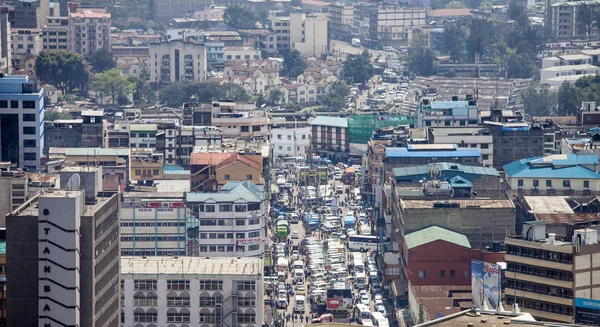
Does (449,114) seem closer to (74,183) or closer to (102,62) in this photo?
(102,62)

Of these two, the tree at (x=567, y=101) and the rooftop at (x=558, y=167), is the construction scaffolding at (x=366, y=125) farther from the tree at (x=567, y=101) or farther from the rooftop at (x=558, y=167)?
the rooftop at (x=558, y=167)

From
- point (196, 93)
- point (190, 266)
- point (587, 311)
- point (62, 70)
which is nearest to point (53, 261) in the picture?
point (190, 266)

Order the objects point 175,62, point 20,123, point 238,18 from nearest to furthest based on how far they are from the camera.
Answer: point 20,123 → point 175,62 → point 238,18

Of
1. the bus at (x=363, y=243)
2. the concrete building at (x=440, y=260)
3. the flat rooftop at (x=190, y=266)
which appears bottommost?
the bus at (x=363, y=243)

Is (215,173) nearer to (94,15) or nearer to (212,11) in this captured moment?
(94,15)

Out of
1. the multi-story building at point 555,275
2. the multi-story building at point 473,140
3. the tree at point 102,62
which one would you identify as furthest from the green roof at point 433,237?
the tree at point 102,62

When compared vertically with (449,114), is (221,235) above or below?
below
